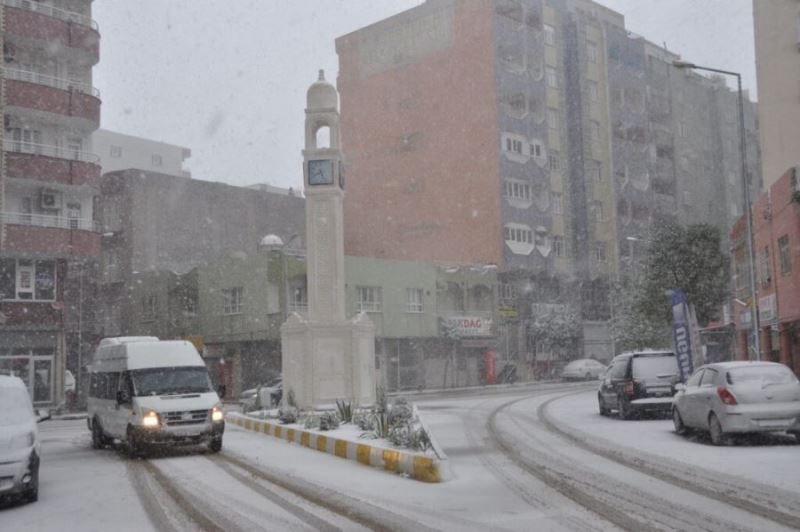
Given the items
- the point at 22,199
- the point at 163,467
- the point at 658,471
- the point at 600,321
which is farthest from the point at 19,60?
the point at 600,321

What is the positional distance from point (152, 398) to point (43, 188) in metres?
23.8

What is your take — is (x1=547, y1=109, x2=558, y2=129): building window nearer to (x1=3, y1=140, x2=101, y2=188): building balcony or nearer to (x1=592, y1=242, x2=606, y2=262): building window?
(x1=592, y1=242, x2=606, y2=262): building window

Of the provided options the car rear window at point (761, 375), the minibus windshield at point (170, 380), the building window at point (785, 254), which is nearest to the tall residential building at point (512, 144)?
the building window at point (785, 254)

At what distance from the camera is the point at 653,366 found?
844 inches

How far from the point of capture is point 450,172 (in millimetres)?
60625

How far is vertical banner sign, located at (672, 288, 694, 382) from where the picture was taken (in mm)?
21031

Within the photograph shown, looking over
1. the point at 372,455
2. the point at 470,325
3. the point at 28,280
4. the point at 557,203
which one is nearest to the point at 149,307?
the point at 28,280

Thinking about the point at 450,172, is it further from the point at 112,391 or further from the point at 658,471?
the point at 658,471

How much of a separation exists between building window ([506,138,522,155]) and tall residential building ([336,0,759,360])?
93mm

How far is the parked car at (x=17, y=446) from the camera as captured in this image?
10.2m

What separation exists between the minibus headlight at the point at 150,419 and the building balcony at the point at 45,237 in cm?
2203

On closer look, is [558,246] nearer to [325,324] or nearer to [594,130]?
[594,130]

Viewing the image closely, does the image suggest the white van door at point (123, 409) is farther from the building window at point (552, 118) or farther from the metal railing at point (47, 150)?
the building window at point (552, 118)

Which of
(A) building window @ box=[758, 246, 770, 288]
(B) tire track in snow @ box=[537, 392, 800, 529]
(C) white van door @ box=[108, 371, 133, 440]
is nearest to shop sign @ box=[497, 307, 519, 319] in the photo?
(A) building window @ box=[758, 246, 770, 288]
